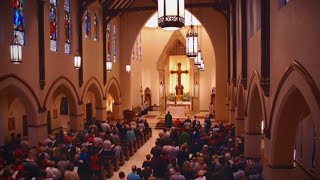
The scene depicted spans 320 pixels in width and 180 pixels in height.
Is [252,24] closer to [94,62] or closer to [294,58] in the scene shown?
[294,58]

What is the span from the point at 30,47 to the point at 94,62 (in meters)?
7.71

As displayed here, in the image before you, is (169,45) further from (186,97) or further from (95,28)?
(95,28)

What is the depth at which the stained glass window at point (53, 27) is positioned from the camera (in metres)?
18.5

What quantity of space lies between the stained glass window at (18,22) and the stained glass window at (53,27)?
2.57 metres

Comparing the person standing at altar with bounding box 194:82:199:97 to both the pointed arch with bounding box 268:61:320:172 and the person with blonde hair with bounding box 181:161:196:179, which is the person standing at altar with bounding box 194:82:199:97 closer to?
the person with blonde hair with bounding box 181:161:196:179

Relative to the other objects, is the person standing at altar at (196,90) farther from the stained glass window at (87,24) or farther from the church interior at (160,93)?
the stained glass window at (87,24)

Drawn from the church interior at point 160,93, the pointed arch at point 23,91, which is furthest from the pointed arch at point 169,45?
the pointed arch at point 23,91

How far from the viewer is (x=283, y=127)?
905 centimetres

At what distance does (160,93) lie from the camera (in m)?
35.5

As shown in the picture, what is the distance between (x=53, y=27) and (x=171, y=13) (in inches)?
496

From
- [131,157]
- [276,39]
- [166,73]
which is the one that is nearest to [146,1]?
[166,73]

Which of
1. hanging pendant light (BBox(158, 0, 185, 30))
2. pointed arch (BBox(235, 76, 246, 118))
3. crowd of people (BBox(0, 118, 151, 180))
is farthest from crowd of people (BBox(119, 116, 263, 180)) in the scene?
hanging pendant light (BBox(158, 0, 185, 30))

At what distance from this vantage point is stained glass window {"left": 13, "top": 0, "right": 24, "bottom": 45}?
604 inches

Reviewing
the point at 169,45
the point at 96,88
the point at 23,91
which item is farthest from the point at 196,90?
the point at 23,91
